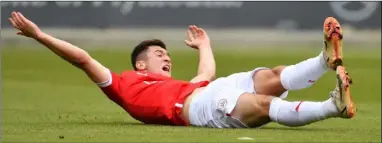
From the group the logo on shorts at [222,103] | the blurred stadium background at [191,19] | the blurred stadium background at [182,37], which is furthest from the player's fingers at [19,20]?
the blurred stadium background at [191,19]

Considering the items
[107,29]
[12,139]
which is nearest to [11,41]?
[107,29]

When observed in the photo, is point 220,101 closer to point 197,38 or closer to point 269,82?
point 269,82

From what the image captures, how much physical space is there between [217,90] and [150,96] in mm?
617

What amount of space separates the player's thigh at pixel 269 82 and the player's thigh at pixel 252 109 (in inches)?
5.0

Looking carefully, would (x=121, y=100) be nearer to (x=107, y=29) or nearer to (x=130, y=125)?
(x=130, y=125)

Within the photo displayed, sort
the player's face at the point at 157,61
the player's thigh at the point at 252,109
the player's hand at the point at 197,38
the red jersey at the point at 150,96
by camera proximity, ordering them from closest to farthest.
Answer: the player's thigh at the point at 252,109, the red jersey at the point at 150,96, the player's face at the point at 157,61, the player's hand at the point at 197,38

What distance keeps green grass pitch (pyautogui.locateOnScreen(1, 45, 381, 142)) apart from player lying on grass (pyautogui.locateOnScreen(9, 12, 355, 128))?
0.58 feet

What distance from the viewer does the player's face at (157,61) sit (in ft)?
33.0

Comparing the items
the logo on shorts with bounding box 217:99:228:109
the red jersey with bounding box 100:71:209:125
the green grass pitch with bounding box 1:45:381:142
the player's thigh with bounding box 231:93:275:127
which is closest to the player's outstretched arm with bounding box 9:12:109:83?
the red jersey with bounding box 100:71:209:125

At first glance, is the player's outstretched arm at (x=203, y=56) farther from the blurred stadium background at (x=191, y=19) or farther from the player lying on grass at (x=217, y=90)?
the blurred stadium background at (x=191, y=19)

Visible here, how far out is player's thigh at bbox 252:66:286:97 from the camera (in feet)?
30.0

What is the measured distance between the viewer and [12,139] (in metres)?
8.28

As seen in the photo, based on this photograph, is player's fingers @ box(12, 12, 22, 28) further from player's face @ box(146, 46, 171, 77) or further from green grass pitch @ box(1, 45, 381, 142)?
player's face @ box(146, 46, 171, 77)

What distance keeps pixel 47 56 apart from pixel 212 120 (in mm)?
17939
